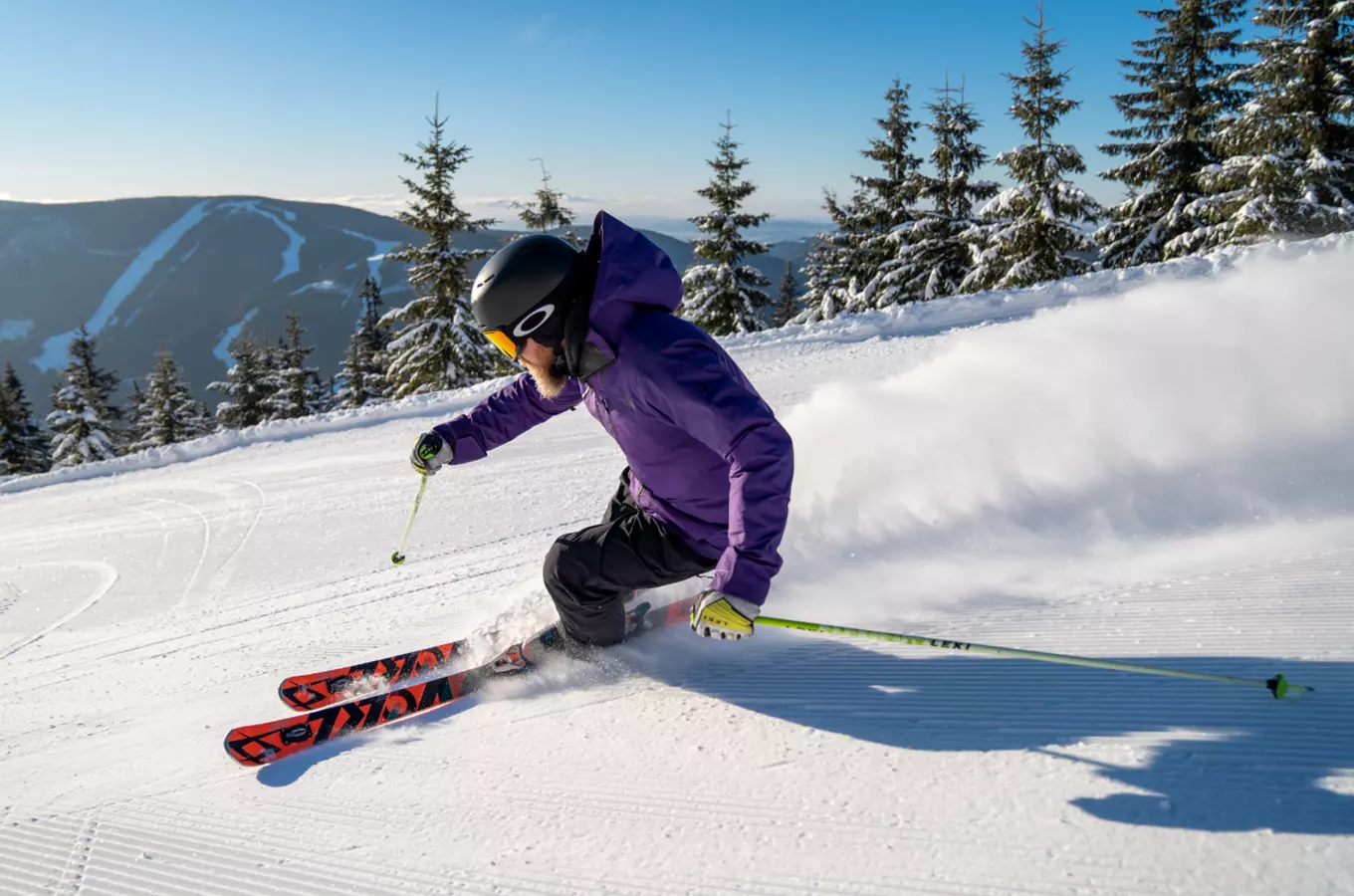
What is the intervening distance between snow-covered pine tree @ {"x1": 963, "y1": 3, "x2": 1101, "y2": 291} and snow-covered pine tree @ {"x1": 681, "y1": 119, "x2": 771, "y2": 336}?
850 centimetres

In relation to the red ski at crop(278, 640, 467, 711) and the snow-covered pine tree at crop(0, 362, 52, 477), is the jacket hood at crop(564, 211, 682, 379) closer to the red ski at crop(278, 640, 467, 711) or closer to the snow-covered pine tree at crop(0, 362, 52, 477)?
the red ski at crop(278, 640, 467, 711)

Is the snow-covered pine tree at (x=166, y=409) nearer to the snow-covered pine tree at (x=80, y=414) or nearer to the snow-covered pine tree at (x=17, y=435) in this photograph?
the snow-covered pine tree at (x=80, y=414)

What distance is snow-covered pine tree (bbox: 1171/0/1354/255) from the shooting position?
20.5m

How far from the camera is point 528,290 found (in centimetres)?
272

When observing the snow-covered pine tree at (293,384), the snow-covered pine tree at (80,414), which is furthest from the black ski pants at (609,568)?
the snow-covered pine tree at (293,384)

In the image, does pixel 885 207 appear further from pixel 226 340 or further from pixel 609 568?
pixel 226 340

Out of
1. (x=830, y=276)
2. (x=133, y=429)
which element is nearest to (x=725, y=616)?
(x=830, y=276)

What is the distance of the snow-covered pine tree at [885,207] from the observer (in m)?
28.4

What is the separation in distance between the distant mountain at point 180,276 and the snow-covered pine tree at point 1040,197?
102980 mm

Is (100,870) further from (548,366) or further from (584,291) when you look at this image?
(584,291)

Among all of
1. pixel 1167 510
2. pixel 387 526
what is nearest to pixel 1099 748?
pixel 1167 510

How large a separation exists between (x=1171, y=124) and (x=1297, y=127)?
4.91 metres

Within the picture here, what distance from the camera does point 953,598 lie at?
3.34 meters

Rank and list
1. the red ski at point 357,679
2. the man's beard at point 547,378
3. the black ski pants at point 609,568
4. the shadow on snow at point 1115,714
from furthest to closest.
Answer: the red ski at point 357,679, the black ski pants at point 609,568, the man's beard at point 547,378, the shadow on snow at point 1115,714
